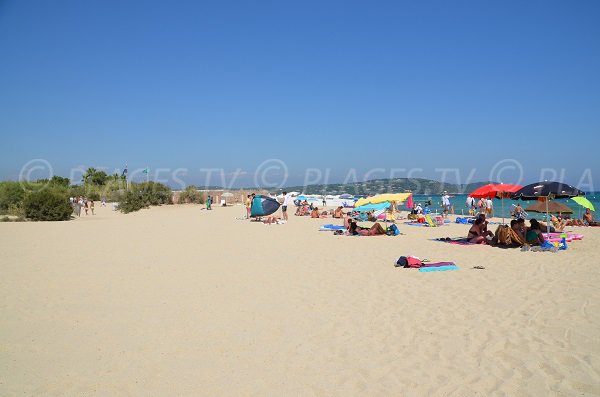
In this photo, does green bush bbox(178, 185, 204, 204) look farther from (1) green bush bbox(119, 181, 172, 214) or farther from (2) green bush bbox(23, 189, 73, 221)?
(2) green bush bbox(23, 189, 73, 221)

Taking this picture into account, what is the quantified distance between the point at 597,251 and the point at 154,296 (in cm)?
1026

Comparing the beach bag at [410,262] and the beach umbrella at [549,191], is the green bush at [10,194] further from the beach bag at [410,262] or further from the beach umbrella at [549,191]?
the beach umbrella at [549,191]

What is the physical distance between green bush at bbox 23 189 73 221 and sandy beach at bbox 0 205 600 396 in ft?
44.5

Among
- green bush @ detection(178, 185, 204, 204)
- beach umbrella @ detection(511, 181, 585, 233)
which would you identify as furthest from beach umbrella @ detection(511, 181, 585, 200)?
green bush @ detection(178, 185, 204, 204)

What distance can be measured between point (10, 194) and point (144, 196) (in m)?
9.20

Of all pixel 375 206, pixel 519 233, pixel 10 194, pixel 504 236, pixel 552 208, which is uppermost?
pixel 552 208

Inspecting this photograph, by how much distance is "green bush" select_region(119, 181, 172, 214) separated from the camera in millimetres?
31045

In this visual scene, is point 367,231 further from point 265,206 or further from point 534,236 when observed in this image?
point 265,206

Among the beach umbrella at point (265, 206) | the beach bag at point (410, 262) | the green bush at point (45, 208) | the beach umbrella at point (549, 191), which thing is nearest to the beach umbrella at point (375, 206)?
the beach umbrella at point (549, 191)

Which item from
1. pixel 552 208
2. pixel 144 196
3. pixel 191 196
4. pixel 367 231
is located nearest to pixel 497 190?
pixel 552 208

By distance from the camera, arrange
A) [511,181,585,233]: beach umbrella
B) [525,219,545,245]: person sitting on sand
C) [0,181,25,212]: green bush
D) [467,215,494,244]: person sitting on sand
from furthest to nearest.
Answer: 1. [0,181,25,212]: green bush
2. [467,215,494,244]: person sitting on sand
3. [511,181,585,233]: beach umbrella
4. [525,219,545,245]: person sitting on sand

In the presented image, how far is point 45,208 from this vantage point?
21547mm

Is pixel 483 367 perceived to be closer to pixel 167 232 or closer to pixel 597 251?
pixel 597 251

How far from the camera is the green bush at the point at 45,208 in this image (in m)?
21.5
